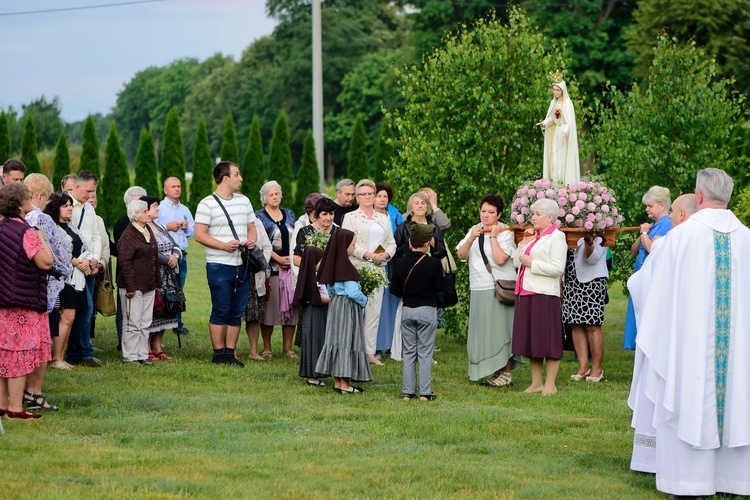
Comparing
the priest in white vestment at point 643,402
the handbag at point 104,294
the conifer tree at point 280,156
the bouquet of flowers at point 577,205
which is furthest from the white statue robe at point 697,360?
the conifer tree at point 280,156

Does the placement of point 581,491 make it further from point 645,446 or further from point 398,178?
point 398,178

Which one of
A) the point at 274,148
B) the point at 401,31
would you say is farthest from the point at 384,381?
the point at 401,31

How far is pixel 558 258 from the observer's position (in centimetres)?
1176

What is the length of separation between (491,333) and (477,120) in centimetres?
452

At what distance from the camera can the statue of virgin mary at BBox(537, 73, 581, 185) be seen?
13.6m

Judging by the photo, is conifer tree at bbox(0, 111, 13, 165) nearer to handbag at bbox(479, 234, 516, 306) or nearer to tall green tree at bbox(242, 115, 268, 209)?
tall green tree at bbox(242, 115, 268, 209)

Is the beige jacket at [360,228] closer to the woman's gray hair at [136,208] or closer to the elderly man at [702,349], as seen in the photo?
the woman's gray hair at [136,208]

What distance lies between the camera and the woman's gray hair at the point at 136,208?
43.8 ft

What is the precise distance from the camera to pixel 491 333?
12.5 metres

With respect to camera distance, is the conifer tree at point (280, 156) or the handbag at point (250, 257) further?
the conifer tree at point (280, 156)

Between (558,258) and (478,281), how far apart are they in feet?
3.62

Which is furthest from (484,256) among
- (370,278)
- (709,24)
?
(709,24)

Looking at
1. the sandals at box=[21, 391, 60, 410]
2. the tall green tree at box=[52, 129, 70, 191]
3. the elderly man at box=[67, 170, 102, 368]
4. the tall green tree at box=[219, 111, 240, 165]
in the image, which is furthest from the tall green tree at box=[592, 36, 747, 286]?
the tall green tree at box=[219, 111, 240, 165]

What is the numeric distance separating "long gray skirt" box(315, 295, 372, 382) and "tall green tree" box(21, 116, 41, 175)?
27.6 m
